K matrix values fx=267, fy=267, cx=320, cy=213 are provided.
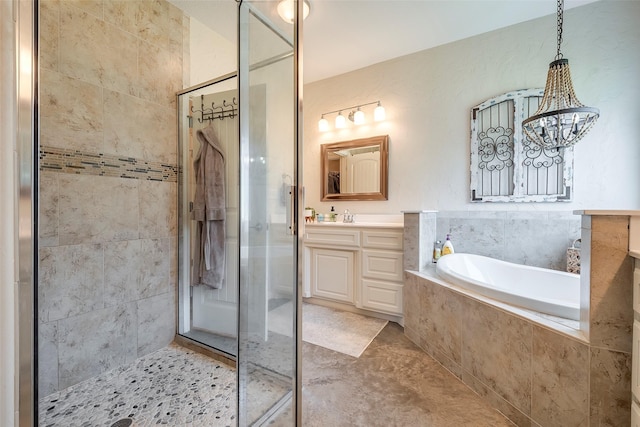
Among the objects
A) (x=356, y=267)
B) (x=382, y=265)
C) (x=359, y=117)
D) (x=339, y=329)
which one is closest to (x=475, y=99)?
(x=359, y=117)

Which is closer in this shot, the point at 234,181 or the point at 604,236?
the point at 604,236

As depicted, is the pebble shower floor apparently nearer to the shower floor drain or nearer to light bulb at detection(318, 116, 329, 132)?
the shower floor drain

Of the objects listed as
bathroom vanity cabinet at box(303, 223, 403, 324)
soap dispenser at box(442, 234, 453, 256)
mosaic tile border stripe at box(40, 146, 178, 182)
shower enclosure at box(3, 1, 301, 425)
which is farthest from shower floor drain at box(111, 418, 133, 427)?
soap dispenser at box(442, 234, 453, 256)

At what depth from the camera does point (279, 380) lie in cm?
126

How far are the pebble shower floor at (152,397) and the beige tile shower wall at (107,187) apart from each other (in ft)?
0.35

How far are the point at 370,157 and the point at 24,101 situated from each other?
2.68 m

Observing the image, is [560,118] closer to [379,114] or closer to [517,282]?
[517,282]

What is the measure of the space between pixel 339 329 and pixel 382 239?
0.85 metres

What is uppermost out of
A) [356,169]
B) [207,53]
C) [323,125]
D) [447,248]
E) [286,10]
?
[207,53]

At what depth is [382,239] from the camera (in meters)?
2.37

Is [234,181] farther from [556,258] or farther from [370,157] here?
[556,258]

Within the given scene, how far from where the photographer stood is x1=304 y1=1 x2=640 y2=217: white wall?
197cm

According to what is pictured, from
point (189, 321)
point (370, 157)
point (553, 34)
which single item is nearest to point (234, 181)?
point (189, 321)

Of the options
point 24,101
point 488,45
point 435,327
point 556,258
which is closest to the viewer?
point 24,101
